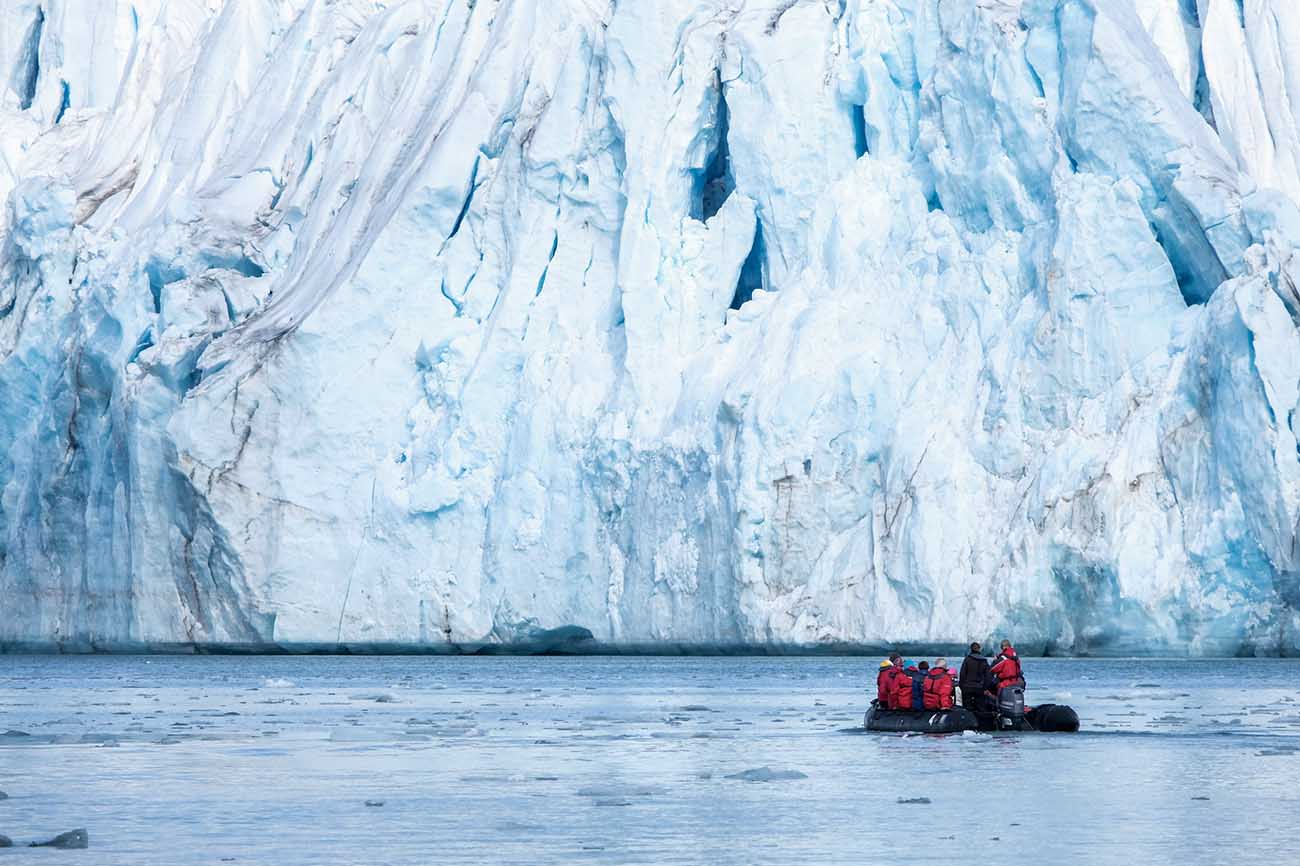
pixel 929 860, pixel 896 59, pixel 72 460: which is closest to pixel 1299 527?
pixel 896 59

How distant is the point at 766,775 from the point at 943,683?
194 inches

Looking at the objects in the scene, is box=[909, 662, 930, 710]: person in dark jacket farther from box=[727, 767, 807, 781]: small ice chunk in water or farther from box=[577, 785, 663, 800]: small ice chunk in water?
box=[577, 785, 663, 800]: small ice chunk in water

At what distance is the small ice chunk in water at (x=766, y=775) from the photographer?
44.4ft

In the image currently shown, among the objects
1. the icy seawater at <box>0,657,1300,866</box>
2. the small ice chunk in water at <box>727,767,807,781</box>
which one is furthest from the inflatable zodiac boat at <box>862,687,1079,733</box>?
the small ice chunk in water at <box>727,767,807,781</box>

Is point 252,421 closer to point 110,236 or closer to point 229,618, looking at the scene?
point 229,618

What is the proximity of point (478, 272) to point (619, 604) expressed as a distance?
670 centimetres

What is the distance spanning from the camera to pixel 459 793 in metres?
12.7

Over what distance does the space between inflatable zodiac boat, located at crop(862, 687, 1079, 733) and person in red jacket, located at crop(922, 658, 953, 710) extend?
0.07 meters

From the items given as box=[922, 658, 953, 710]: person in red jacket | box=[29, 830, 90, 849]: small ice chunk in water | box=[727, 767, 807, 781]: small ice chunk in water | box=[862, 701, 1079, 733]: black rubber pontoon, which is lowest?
box=[29, 830, 90, 849]: small ice chunk in water

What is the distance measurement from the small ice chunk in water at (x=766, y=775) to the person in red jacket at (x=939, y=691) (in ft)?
14.9

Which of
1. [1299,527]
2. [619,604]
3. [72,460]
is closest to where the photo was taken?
[1299,527]

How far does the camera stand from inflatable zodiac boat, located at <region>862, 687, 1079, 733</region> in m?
18.2

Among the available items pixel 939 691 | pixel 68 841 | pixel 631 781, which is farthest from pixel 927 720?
pixel 68 841

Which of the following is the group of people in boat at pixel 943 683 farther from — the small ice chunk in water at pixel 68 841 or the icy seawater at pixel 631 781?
the small ice chunk in water at pixel 68 841
